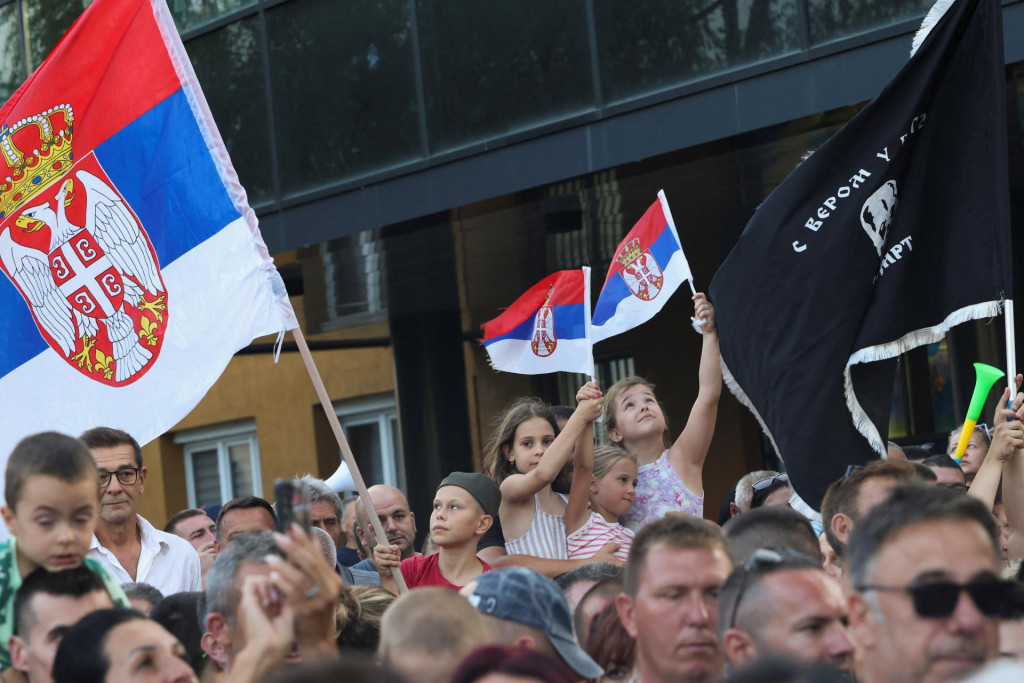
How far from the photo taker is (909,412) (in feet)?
41.8

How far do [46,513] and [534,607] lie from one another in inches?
58.1

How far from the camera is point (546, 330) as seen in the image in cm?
858

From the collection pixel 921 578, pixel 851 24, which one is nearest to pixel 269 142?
pixel 851 24

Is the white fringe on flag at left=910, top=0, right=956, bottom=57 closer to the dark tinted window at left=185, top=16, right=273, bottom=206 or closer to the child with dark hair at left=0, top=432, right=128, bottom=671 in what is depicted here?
the child with dark hair at left=0, top=432, right=128, bottom=671

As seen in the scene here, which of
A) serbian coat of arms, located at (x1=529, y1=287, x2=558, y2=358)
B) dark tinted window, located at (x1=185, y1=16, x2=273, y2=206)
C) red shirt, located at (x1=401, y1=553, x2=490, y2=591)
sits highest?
dark tinted window, located at (x1=185, y1=16, x2=273, y2=206)

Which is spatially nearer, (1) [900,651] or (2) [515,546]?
(1) [900,651]

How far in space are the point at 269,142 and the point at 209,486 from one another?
884 cm

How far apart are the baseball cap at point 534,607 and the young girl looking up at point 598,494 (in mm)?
2591

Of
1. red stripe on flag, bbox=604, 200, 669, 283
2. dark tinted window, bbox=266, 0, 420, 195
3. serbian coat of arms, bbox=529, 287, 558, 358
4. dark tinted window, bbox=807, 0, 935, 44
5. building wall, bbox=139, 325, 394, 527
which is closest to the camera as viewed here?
red stripe on flag, bbox=604, 200, 669, 283

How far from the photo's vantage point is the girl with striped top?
6.82 metres

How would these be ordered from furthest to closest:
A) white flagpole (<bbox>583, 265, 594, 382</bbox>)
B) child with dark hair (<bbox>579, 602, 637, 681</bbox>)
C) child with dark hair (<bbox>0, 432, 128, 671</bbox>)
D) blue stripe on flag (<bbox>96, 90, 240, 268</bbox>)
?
white flagpole (<bbox>583, 265, 594, 382</bbox>)
blue stripe on flag (<bbox>96, 90, 240, 268</bbox>)
child with dark hair (<bbox>579, 602, 637, 681</bbox>)
child with dark hair (<bbox>0, 432, 128, 671</bbox>)

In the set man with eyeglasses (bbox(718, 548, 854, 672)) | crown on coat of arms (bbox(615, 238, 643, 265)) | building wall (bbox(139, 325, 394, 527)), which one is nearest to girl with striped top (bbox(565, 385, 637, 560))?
crown on coat of arms (bbox(615, 238, 643, 265))

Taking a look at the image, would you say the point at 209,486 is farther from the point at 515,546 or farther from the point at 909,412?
the point at 515,546

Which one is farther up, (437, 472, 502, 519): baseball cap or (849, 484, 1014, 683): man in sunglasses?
(437, 472, 502, 519): baseball cap
